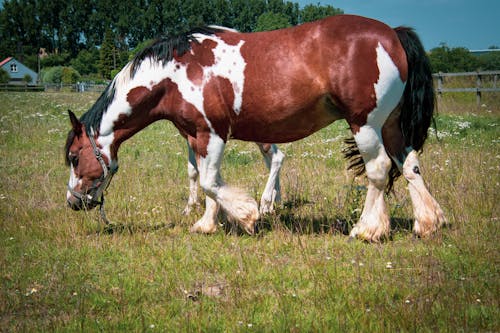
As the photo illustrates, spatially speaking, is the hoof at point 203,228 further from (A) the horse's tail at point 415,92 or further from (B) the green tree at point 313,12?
(B) the green tree at point 313,12

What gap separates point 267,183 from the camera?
6.16 meters

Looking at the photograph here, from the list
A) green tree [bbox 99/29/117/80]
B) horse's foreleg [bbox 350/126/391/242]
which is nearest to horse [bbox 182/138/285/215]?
horse's foreleg [bbox 350/126/391/242]

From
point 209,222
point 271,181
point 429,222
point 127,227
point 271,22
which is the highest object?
point 271,22

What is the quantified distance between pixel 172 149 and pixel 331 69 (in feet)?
21.7

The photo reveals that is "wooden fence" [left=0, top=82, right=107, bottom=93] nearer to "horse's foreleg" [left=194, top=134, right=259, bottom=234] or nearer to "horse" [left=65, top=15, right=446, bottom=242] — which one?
"horse" [left=65, top=15, right=446, bottom=242]

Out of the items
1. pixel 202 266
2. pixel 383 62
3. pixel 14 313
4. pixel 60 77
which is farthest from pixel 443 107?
pixel 60 77

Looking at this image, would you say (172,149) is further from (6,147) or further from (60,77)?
(60,77)

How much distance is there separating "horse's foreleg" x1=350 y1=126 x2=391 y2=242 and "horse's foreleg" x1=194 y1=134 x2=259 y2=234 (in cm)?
113

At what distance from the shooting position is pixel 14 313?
332 cm

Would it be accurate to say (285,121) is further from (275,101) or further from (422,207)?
(422,207)

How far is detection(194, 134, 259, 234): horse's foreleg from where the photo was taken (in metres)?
4.96

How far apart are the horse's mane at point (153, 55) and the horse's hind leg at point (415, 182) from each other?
2.27 meters

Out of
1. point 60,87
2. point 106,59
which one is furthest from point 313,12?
point 60,87

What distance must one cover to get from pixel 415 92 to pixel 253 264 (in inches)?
96.4
